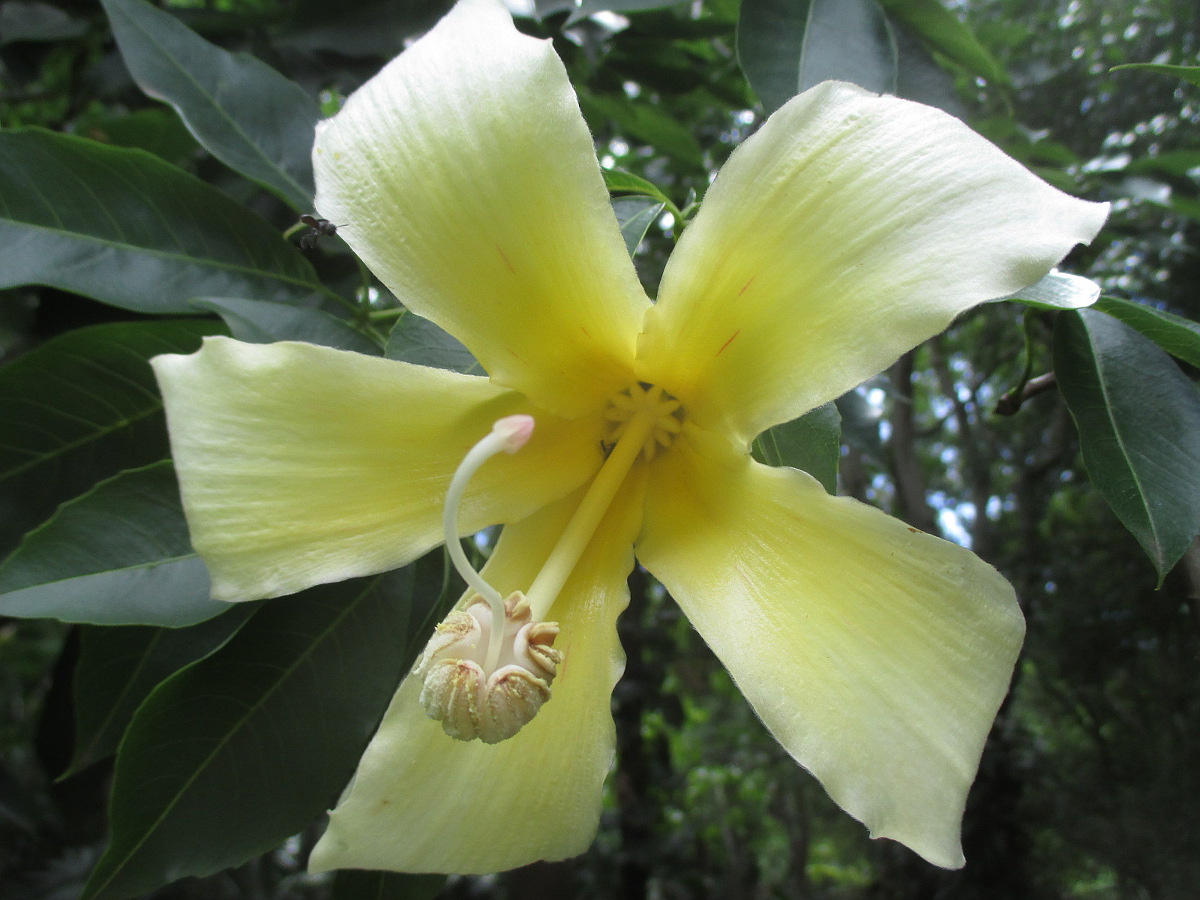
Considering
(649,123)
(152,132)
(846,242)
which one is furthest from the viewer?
(649,123)

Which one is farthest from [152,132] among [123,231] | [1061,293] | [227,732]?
[1061,293]

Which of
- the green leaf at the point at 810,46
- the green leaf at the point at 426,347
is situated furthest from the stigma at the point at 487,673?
the green leaf at the point at 810,46

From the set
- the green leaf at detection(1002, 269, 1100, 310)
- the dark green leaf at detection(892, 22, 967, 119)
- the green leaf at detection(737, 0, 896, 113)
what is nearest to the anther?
the green leaf at detection(1002, 269, 1100, 310)

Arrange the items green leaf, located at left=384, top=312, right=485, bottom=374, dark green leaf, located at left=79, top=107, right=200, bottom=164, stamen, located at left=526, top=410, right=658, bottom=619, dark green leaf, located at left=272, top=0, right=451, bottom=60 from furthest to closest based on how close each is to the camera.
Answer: dark green leaf, located at left=272, top=0, right=451, bottom=60 → dark green leaf, located at left=79, top=107, right=200, bottom=164 → green leaf, located at left=384, top=312, right=485, bottom=374 → stamen, located at left=526, top=410, right=658, bottom=619

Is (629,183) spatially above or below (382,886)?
above

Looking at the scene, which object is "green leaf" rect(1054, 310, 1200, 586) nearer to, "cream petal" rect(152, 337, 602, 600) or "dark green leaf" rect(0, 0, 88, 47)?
"cream petal" rect(152, 337, 602, 600)

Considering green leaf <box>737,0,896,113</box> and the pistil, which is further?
green leaf <box>737,0,896,113</box>

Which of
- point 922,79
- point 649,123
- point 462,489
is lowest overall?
point 649,123

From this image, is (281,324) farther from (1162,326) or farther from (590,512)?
(1162,326)
